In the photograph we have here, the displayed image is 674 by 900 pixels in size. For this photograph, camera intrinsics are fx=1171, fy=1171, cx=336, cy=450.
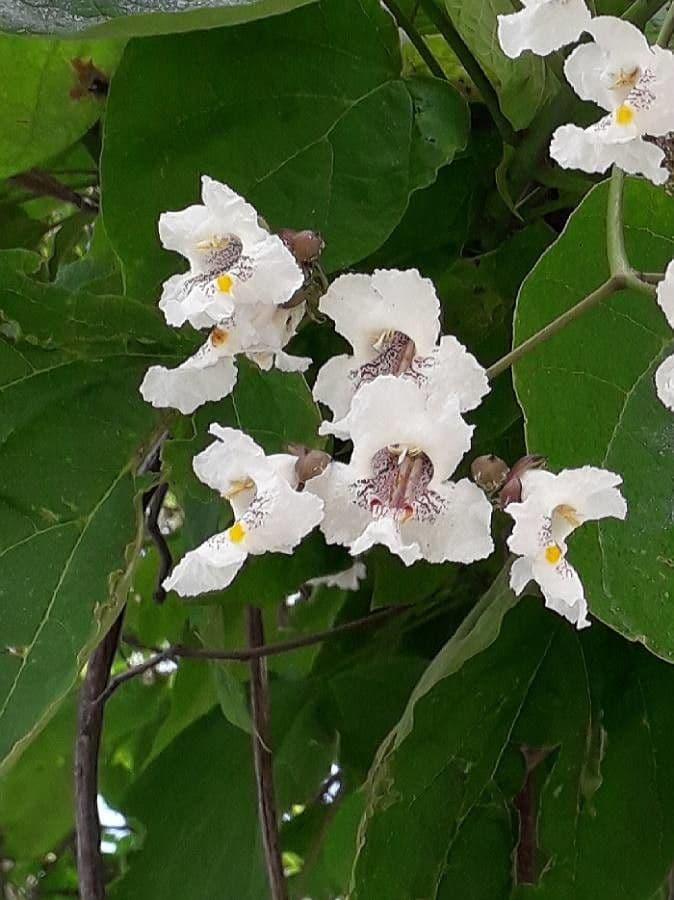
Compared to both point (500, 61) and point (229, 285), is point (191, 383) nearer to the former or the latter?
point (229, 285)

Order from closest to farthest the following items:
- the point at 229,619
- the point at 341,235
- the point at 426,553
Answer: the point at 426,553 < the point at 341,235 < the point at 229,619

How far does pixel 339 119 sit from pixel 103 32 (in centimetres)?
12

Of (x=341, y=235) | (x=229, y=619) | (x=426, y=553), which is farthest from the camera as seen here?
(x=229, y=619)

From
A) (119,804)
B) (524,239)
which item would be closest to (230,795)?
(119,804)

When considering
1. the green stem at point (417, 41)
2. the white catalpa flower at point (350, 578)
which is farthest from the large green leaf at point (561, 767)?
the green stem at point (417, 41)

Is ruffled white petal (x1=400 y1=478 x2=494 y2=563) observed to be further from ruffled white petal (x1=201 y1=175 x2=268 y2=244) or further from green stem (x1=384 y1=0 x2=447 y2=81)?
green stem (x1=384 y1=0 x2=447 y2=81)

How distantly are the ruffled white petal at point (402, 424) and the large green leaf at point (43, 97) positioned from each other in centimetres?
25

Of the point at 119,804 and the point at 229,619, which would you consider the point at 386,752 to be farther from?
the point at 119,804

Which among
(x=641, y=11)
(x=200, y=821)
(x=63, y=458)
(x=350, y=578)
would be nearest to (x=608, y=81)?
(x=641, y=11)

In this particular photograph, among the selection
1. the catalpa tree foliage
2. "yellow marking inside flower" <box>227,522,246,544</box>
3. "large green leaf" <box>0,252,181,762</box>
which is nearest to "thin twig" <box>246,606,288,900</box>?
the catalpa tree foliage

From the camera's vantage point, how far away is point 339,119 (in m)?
0.46

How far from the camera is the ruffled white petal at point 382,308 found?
322mm

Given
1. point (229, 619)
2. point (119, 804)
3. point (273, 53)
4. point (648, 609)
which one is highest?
point (273, 53)

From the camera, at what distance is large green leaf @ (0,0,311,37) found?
35 cm
